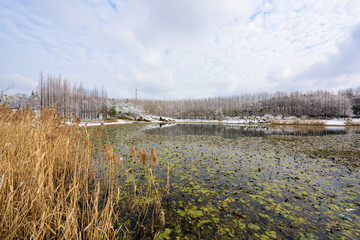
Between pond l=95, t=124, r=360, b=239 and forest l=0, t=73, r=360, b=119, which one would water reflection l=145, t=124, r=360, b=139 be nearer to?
pond l=95, t=124, r=360, b=239

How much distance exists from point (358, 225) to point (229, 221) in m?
2.86

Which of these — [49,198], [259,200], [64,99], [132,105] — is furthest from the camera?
[132,105]

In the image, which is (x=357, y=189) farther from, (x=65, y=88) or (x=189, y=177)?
(x=65, y=88)

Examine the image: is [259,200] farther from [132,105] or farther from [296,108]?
[296,108]

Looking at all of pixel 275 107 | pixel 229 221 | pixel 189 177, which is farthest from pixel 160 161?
pixel 275 107

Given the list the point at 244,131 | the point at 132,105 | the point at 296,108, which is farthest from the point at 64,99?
the point at 296,108

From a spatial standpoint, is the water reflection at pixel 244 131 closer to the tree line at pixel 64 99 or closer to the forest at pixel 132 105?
the tree line at pixel 64 99

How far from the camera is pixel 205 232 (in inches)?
116

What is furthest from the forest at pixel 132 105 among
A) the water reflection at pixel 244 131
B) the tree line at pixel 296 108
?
the water reflection at pixel 244 131

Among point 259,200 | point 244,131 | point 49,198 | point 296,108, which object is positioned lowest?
point 259,200

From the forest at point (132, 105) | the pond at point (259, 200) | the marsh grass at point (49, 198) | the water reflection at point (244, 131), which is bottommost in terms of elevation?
the pond at point (259, 200)

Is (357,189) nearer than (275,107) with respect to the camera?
Yes

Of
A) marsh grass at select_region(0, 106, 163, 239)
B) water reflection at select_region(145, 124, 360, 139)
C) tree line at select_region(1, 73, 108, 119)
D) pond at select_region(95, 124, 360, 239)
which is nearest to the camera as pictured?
marsh grass at select_region(0, 106, 163, 239)

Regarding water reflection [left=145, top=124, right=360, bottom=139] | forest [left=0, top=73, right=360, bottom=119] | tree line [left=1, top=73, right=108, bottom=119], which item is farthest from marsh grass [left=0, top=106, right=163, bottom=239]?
forest [left=0, top=73, right=360, bottom=119]
